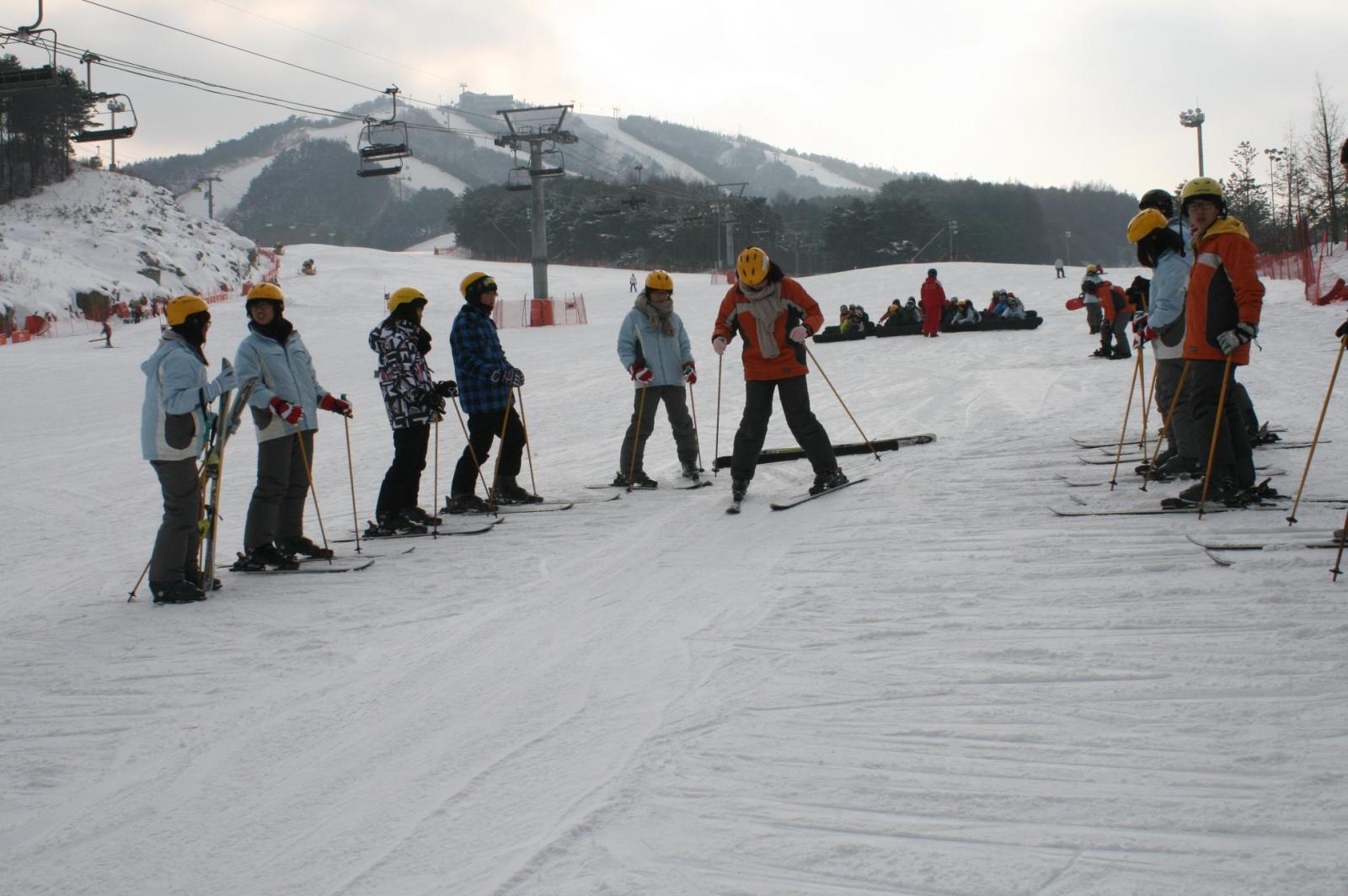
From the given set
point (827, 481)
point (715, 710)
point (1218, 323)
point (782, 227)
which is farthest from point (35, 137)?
point (715, 710)

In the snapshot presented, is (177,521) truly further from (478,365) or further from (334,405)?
(478,365)

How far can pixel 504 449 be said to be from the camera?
28.5ft

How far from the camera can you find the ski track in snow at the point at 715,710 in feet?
9.07

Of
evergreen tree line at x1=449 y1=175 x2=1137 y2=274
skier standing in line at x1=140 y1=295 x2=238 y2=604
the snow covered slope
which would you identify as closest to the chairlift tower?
the snow covered slope

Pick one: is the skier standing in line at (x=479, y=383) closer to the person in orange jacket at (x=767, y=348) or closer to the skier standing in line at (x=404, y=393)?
the skier standing in line at (x=404, y=393)

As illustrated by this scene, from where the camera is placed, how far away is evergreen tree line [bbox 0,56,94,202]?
54.6m

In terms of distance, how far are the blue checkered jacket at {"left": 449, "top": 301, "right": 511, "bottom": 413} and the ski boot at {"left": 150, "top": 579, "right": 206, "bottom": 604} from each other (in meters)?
2.71

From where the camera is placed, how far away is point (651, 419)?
9.25 m

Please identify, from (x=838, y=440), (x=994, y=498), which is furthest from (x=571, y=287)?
(x=994, y=498)

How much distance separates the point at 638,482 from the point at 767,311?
89.3 inches

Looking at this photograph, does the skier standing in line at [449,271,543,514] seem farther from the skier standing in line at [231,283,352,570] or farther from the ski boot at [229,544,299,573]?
the ski boot at [229,544,299,573]

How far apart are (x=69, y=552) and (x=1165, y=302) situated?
8001 millimetres

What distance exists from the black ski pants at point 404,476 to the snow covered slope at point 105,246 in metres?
33.1

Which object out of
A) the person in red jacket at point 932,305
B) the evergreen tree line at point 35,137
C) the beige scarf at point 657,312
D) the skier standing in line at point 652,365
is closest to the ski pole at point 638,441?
the skier standing in line at point 652,365
